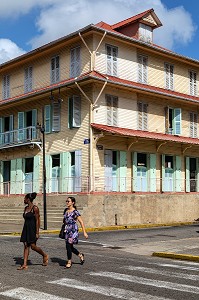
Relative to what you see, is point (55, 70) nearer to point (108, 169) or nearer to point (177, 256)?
point (108, 169)

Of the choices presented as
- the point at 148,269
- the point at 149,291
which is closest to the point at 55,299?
the point at 149,291

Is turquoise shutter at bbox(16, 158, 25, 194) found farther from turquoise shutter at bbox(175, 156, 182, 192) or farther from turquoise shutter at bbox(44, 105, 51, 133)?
turquoise shutter at bbox(175, 156, 182, 192)

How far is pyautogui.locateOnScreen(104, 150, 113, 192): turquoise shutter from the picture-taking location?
2506cm

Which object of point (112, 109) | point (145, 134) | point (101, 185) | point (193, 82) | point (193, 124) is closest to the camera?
point (101, 185)

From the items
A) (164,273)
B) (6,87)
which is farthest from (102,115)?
(164,273)

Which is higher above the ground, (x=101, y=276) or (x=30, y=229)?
(x=30, y=229)

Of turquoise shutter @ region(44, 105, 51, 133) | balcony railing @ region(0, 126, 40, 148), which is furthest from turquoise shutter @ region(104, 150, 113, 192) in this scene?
balcony railing @ region(0, 126, 40, 148)

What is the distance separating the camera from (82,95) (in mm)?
25219

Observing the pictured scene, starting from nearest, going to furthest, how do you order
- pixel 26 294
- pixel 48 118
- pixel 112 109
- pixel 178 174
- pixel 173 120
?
pixel 26 294, pixel 112 109, pixel 48 118, pixel 178 174, pixel 173 120

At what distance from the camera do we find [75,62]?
26328 millimetres

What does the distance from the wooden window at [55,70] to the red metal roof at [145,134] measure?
16.5 feet

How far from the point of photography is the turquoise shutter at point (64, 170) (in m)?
25.7

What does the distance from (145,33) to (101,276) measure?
2333 cm

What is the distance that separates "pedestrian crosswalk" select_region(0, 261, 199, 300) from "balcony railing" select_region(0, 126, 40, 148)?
1849cm
